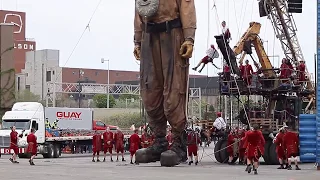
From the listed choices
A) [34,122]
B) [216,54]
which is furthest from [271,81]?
[34,122]

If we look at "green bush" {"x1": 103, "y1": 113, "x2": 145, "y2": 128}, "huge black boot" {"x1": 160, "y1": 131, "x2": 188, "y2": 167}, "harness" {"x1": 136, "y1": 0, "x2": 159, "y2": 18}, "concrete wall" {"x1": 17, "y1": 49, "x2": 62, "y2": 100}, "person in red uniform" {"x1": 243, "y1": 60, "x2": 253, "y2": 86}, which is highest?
"concrete wall" {"x1": 17, "y1": 49, "x2": 62, "y2": 100}

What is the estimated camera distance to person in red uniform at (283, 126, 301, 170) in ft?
80.2

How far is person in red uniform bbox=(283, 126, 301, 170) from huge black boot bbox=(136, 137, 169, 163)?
14.2ft

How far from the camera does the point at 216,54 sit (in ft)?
98.1

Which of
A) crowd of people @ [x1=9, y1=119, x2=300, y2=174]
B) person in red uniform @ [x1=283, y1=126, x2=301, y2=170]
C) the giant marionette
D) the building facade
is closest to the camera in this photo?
crowd of people @ [x1=9, y1=119, x2=300, y2=174]

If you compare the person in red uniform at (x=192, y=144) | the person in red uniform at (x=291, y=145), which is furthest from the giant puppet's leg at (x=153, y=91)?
the person in red uniform at (x=291, y=145)

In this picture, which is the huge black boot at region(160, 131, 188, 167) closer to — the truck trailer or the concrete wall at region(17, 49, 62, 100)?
the truck trailer

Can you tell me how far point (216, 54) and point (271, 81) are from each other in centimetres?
272

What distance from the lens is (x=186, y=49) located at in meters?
22.8

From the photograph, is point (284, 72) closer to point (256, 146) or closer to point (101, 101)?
point (256, 146)

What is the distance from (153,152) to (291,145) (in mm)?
4950

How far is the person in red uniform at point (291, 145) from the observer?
2445cm

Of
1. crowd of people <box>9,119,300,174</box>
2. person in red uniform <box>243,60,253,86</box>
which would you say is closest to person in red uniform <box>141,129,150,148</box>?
crowd of people <box>9,119,300,174</box>

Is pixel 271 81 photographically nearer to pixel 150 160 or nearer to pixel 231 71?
pixel 231 71
